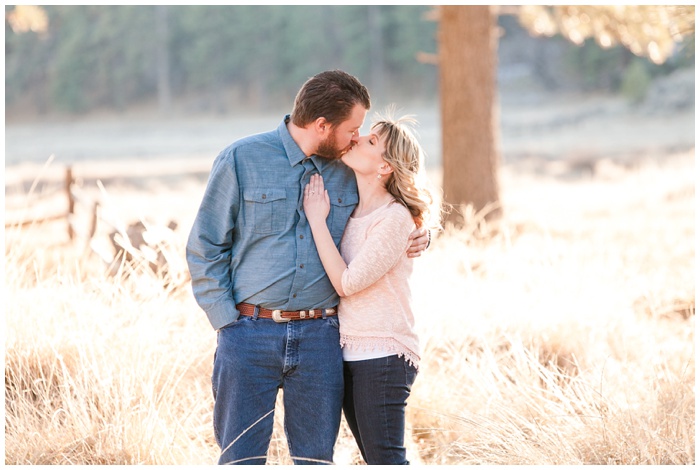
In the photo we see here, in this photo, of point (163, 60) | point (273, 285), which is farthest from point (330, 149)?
point (163, 60)

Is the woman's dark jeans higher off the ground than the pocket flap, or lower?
lower

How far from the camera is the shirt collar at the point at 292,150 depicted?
3.26 metres

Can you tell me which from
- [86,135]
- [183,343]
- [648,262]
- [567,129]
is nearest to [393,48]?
[567,129]

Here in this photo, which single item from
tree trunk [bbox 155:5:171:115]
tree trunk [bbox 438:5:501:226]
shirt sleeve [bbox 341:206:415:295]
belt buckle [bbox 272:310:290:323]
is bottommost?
belt buckle [bbox 272:310:290:323]

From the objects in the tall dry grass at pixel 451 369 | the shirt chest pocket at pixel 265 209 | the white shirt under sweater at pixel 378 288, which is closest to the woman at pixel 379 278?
the white shirt under sweater at pixel 378 288

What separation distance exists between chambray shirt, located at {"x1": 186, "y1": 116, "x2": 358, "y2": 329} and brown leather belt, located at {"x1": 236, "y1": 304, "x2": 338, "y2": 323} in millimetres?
21

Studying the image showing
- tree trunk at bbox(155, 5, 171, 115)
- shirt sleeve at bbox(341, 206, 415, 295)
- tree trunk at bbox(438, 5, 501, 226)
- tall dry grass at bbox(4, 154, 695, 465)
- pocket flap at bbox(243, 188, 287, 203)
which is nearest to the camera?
shirt sleeve at bbox(341, 206, 415, 295)

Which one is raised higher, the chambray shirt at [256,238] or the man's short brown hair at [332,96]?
the man's short brown hair at [332,96]

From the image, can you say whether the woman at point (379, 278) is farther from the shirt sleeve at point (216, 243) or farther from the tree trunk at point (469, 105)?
the tree trunk at point (469, 105)

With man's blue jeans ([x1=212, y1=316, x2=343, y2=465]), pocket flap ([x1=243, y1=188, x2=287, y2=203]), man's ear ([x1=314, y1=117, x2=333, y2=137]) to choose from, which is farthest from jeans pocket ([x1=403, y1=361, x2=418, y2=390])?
man's ear ([x1=314, y1=117, x2=333, y2=137])

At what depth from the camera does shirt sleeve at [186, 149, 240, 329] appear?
319 centimetres

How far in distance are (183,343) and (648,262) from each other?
5.30 meters

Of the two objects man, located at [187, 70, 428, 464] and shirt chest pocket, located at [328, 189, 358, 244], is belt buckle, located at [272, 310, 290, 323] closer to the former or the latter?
man, located at [187, 70, 428, 464]

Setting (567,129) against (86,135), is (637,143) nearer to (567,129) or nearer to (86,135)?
(567,129)
